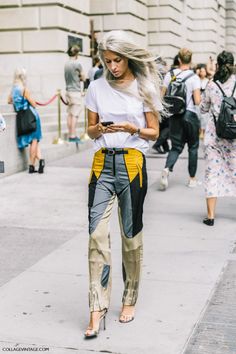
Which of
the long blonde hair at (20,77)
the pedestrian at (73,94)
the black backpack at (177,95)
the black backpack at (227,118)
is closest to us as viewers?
the black backpack at (227,118)

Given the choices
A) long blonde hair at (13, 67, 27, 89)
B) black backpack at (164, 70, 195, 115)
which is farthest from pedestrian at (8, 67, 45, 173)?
black backpack at (164, 70, 195, 115)

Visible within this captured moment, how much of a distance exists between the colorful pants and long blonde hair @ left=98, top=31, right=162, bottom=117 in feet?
1.22

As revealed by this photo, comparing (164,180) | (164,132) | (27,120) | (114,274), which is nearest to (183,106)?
(164,180)

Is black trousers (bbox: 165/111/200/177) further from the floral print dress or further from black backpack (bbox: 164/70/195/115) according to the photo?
the floral print dress

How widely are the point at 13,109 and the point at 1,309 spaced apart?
7.13m

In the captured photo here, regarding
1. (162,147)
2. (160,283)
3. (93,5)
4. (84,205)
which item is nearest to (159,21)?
(93,5)

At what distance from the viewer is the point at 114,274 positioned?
222 inches

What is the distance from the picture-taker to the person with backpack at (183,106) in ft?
30.8

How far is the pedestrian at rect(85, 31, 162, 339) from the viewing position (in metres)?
4.28

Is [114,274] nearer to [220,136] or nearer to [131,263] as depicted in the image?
[131,263]

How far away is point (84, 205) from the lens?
8.62 meters

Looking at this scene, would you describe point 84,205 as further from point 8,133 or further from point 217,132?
point 8,133

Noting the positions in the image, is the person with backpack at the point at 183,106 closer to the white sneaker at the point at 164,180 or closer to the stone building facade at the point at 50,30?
the white sneaker at the point at 164,180

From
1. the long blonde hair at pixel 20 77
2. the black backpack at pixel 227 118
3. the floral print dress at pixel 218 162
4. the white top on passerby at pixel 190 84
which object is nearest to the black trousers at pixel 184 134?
the white top on passerby at pixel 190 84
